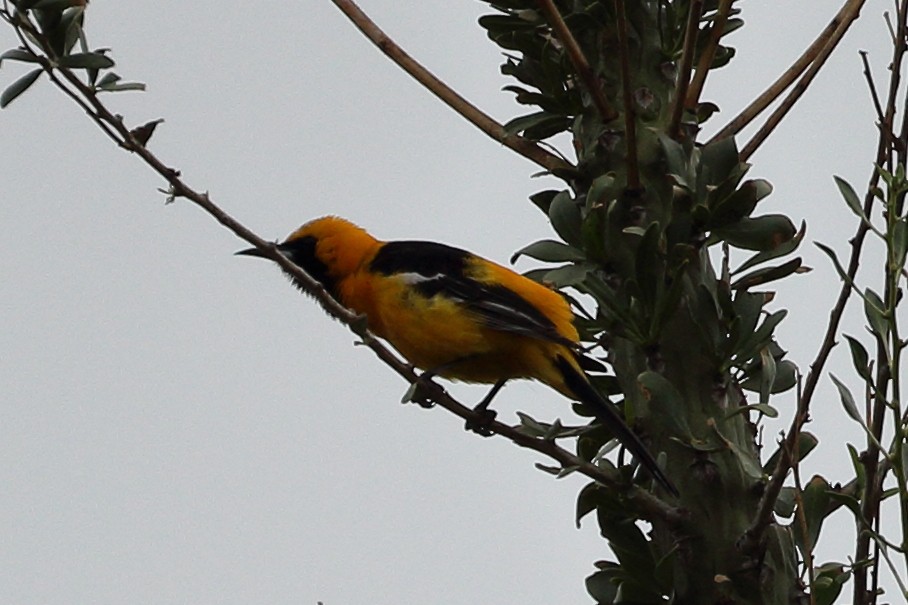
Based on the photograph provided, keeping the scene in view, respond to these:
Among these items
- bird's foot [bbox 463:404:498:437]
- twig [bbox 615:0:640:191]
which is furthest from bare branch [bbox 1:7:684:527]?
twig [bbox 615:0:640:191]

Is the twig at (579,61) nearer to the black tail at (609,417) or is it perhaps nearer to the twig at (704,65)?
the twig at (704,65)

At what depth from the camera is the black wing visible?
13.6 feet

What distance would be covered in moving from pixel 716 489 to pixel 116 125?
157cm

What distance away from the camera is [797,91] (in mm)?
3676

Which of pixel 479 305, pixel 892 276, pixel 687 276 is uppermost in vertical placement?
pixel 479 305

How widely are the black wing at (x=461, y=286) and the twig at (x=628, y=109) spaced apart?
78 cm

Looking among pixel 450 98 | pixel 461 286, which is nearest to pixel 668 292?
→ pixel 450 98

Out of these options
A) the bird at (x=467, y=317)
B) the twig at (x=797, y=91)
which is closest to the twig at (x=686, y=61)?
the twig at (x=797, y=91)

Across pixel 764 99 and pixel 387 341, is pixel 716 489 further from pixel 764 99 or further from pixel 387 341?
pixel 387 341

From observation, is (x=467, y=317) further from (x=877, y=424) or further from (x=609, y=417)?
(x=877, y=424)

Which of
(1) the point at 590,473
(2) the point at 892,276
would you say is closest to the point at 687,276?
(1) the point at 590,473

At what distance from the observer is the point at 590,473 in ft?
9.59

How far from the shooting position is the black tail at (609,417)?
3.08 metres

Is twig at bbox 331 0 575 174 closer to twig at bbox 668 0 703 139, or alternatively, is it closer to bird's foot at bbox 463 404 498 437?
twig at bbox 668 0 703 139
